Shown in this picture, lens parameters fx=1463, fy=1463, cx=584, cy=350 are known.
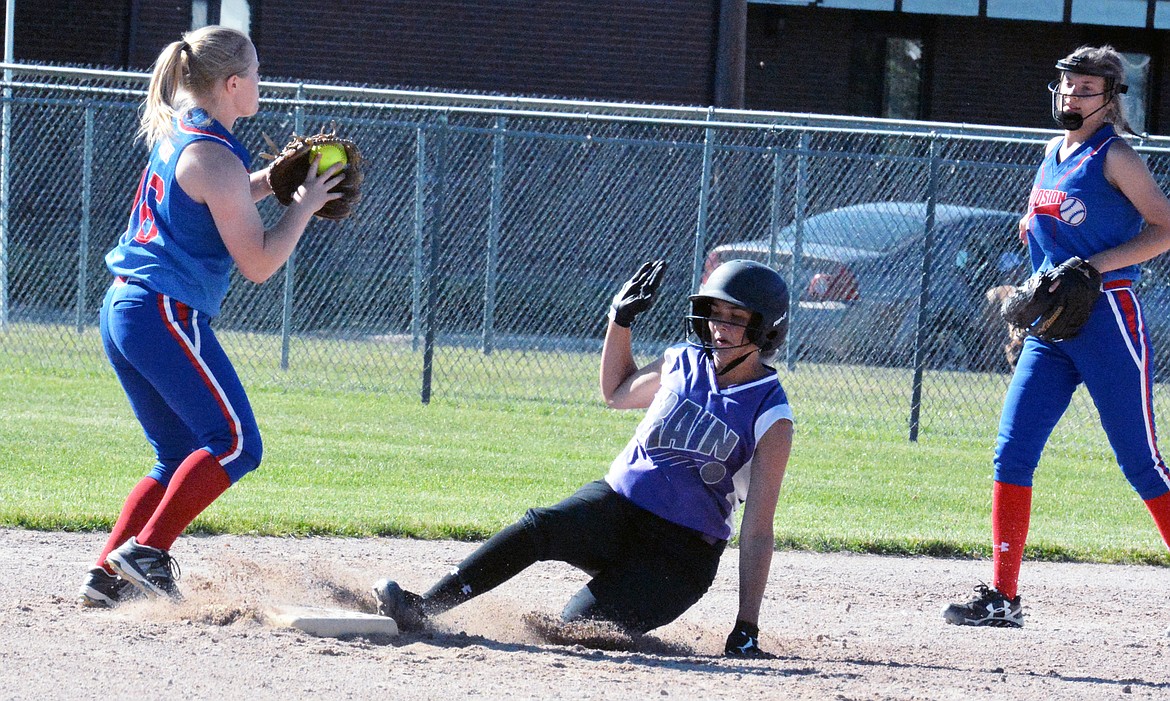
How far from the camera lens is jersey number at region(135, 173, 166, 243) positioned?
4.51 meters

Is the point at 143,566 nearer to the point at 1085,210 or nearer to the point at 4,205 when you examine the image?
the point at 1085,210

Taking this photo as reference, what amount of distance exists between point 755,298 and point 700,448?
1.63 ft

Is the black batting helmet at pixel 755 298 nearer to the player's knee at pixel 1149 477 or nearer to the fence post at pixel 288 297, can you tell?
the player's knee at pixel 1149 477

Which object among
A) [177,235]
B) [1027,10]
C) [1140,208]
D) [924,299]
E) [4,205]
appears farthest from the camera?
[1027,10]

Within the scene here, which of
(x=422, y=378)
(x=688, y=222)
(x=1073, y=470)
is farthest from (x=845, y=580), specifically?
(x=688, y=222)

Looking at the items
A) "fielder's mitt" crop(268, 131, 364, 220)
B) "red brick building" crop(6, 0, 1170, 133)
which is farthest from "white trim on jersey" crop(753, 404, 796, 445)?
"red brick building" crop(6, 0, 1170, 133)

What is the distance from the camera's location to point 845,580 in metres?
6.32

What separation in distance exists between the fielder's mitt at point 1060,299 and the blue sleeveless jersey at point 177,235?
8.85ft

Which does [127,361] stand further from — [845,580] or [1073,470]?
[1073,470]

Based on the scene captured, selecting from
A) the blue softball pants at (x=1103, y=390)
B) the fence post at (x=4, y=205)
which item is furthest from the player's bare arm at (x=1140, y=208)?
the fence post at (x=4, y=205)

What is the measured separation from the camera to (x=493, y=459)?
29.0 ft

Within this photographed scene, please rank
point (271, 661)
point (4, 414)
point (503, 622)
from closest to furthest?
point (271, 661) < point (503, 622) < point (4, 414)

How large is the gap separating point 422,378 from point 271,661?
7.25 m

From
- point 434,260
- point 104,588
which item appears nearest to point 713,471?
point 104,588
